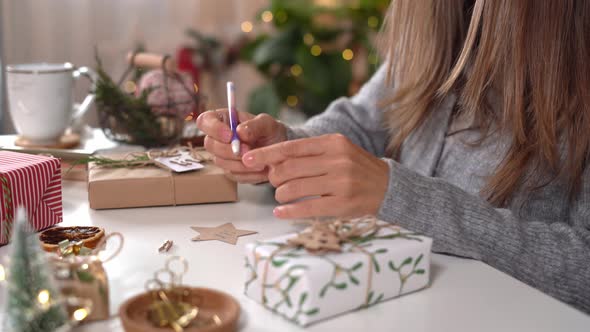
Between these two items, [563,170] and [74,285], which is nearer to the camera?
[74,285]

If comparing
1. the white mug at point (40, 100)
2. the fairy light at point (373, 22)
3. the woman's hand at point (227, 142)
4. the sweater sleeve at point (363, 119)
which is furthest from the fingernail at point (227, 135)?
the fairy light at point (373, 22)

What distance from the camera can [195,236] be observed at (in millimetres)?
862

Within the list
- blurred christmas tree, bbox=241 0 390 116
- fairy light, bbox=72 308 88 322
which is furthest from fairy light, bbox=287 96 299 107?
fairy light, bbox=72 308 88 322

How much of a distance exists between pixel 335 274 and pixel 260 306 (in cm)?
9

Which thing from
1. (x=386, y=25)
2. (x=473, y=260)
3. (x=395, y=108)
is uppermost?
(x=386, y=25)

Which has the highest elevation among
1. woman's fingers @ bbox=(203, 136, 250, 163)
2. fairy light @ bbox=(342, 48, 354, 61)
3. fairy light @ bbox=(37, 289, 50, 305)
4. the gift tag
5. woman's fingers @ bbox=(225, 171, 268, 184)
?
fairy light @ bbox=(342, 48, 354, 61)

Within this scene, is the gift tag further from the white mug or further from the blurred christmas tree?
the blurred christmas tree

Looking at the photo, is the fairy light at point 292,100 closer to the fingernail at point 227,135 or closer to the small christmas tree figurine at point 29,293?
the fingernail at point 227,135

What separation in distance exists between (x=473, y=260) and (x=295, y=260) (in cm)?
28

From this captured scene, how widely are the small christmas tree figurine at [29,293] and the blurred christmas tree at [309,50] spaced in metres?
2.24

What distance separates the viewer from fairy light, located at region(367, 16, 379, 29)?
2.89m

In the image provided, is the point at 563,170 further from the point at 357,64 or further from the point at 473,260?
the point at 357,64

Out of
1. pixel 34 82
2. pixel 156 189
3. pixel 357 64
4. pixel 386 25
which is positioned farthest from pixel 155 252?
pixel 357 64

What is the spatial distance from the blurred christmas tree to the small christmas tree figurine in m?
2.24
